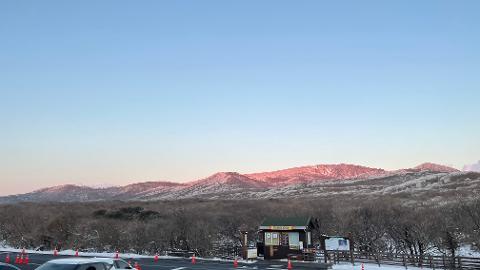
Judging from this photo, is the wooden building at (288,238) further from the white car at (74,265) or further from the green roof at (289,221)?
the white car at (74,265)

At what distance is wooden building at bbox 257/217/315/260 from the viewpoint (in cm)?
4416

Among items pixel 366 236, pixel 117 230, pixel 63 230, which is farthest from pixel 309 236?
pixel 63 230

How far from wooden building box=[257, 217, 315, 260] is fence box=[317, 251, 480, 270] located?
1.98 m

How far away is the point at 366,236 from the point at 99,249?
106ft

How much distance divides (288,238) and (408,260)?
11.1m

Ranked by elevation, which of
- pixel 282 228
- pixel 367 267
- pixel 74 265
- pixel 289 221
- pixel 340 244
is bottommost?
pixel 367 267

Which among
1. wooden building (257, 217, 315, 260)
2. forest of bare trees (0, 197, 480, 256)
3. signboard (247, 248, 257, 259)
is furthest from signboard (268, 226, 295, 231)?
forest of bare trees (0, 197, 480, 256)

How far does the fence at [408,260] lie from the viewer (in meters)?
38.6

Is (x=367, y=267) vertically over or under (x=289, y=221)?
under

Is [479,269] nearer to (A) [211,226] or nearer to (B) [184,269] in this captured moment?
(B) [184,269]

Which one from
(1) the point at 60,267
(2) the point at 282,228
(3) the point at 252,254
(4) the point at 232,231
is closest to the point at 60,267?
(1) the point at 60,267

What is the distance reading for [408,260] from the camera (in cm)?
4378

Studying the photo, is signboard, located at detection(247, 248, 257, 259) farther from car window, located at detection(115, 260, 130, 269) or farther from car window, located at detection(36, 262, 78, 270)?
car window, located at detection(36, 262, 78, 270)

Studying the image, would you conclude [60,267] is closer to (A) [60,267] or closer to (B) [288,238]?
(A) [60,267]
